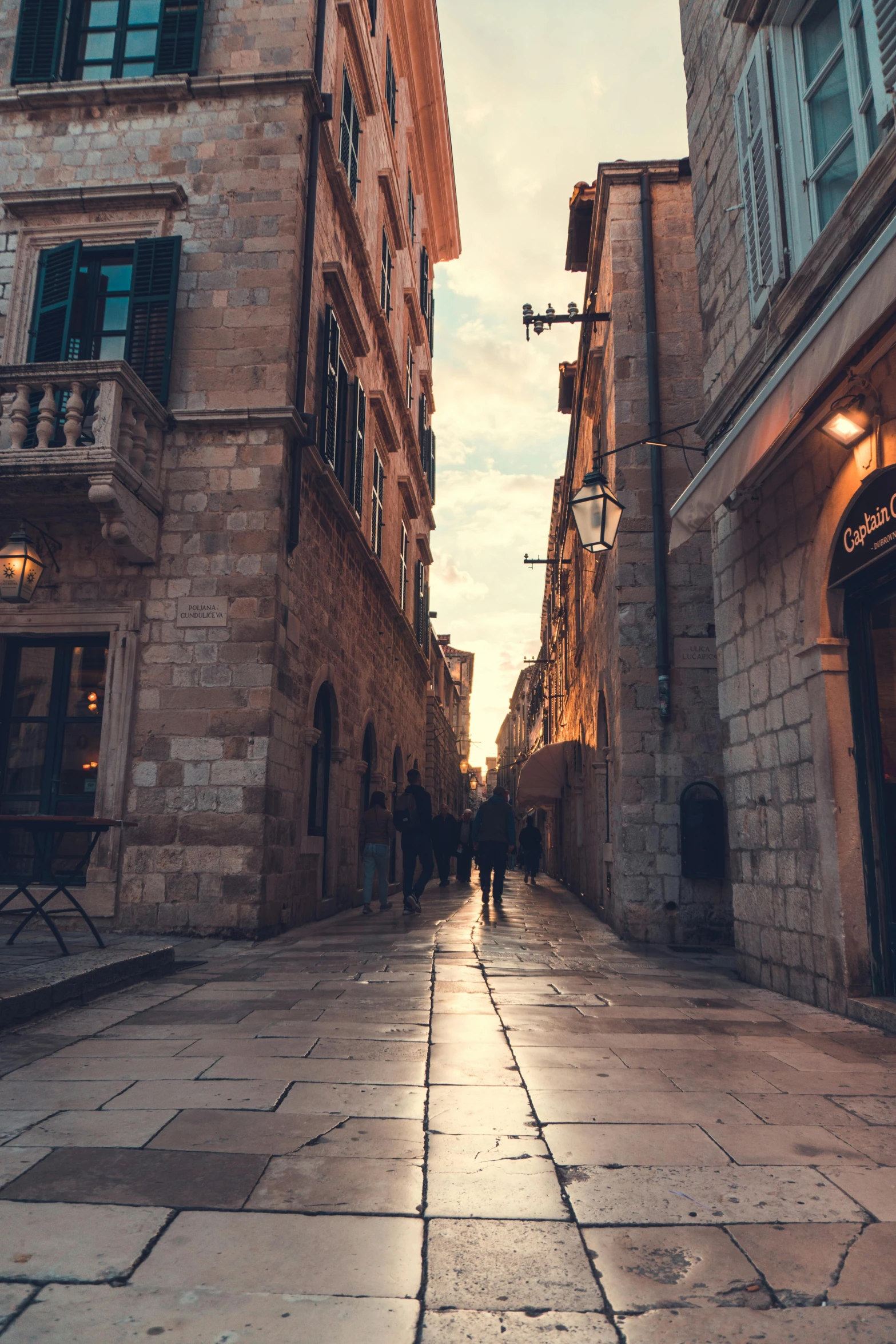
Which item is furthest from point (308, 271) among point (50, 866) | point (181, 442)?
point (50, 866)

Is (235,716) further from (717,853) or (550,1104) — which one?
(550,1104)

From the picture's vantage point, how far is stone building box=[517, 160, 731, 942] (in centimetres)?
926

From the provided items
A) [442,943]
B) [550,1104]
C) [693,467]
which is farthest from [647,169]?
[550,1104]

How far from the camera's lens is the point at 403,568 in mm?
19094

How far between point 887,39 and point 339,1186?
220 inches

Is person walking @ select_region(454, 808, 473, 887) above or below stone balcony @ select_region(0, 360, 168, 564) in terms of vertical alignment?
below

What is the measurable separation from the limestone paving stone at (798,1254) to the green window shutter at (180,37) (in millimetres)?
12005

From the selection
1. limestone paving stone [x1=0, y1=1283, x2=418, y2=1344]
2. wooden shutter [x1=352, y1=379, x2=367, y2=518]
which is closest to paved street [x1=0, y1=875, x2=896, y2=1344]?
limestone paving stone [x1=0, y1=1283, x2=418, y2=1344]

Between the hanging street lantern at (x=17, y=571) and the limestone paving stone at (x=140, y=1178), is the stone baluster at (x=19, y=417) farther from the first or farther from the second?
the limestone paving stone at (x=140, y=1178)

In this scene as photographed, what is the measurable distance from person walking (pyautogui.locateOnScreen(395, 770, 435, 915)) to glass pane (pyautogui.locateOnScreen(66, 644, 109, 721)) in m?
4.22

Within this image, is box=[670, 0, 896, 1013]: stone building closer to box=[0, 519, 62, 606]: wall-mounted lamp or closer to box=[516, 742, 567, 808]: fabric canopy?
box=[0, 519, 62, 606]: wall-mounted lamp

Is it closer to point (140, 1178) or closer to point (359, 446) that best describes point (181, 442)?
point (359, 446)

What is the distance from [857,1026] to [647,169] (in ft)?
31.8

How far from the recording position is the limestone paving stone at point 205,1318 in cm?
171
